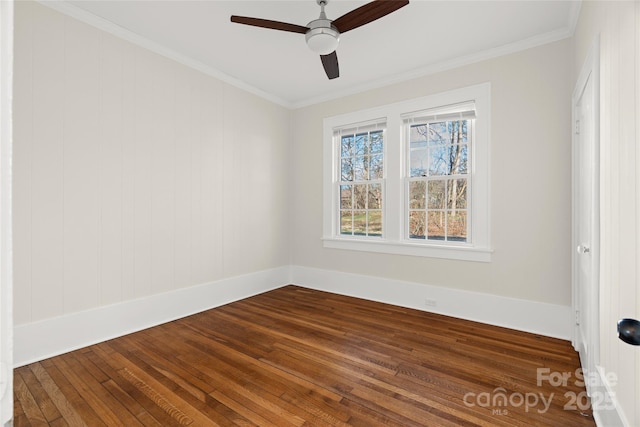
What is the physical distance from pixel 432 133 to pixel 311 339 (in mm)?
2809

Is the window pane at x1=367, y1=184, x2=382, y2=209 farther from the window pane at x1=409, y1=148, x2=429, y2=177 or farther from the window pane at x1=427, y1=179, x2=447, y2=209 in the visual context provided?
the window pane at x1=427, y1=179, x2=447, y2=209

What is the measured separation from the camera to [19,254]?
8.02 feet

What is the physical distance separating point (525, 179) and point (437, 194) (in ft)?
3.03

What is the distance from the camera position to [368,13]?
89.7 inches

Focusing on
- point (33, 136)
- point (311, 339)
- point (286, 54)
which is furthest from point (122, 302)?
point (286, 54)

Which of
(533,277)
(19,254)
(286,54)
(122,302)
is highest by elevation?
(286,54)

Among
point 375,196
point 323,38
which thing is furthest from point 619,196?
point 375,196

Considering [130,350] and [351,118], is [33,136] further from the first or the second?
[351,118]

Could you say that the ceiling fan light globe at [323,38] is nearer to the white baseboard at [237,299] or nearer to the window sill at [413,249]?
the window sill at [413,249]

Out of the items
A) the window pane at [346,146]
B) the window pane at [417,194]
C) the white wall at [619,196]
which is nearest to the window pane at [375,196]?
the window pane at [417,194]

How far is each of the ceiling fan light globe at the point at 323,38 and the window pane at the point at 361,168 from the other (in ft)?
6.89

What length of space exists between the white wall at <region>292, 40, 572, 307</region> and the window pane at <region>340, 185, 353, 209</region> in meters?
1.28

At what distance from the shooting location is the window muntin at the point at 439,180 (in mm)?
3648
